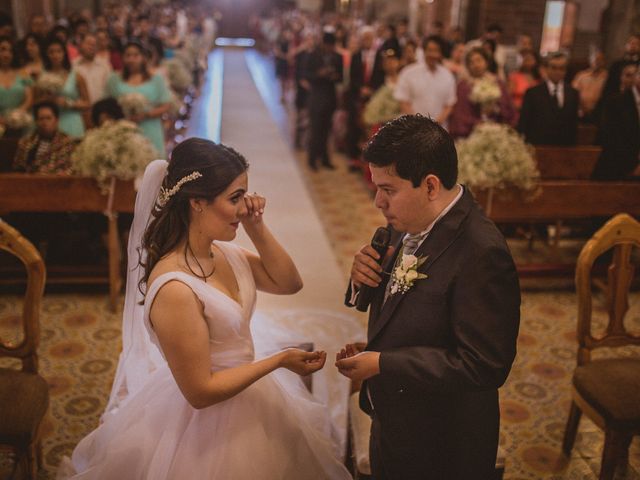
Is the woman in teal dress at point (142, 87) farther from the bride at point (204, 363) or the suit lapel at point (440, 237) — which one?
the suit lapel at point (440, 237)

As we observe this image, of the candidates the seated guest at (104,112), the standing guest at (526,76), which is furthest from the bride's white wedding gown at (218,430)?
the standing guest at (526,76)

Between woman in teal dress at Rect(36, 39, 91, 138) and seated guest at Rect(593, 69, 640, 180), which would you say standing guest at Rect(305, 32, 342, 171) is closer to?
woman in teal dress at Rect(36, 39, 91, 138)

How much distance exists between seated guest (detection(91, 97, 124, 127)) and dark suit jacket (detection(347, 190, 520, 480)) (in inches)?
172

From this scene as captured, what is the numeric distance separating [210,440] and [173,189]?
0.81 metres

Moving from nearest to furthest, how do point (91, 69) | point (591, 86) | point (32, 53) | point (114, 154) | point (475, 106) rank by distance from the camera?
point (114, 154), point (475, 106), point (91, 69), point (32, 53), point (591, 86)

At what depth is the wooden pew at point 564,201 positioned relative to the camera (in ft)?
16.2

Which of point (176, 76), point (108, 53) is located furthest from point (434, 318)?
point (176, 76)

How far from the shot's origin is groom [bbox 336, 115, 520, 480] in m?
1.73

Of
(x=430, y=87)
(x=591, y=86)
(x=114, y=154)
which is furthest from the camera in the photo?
(x=591, y=86)

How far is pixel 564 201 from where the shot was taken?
16.4ft

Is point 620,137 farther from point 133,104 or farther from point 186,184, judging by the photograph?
point 186,184

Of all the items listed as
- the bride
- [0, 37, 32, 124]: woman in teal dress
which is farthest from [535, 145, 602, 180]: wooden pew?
[0, 37, 32, 124]: woman in teal dress

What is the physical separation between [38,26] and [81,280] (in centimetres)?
604

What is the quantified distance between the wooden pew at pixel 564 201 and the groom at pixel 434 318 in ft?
10.3
